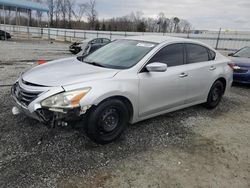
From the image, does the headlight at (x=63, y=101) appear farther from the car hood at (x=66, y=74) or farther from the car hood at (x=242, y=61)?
the car hood at (x=242, y=61)

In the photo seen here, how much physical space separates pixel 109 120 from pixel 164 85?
1.18 metres

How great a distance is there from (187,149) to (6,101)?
3.71 m

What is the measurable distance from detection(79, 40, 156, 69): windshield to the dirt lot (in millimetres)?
1135

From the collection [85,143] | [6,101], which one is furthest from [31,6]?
[85,143]

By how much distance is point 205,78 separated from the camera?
16.3ft

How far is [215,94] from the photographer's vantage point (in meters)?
5.51

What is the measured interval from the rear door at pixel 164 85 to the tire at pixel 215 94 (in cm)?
109

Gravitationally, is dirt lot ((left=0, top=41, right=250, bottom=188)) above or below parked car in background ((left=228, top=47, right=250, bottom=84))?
below

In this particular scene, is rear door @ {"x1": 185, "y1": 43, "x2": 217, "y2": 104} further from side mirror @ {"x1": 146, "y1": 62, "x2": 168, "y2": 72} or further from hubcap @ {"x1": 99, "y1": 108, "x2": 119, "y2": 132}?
hubcap @ {"x1": 99, "y1": 108, "x2": 119, "y2": 132}

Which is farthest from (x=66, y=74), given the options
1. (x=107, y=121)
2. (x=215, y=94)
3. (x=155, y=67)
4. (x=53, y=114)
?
(x=215, y=94)

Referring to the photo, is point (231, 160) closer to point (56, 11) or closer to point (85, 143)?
point (85, 143)

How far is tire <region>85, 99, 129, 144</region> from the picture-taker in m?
3.26

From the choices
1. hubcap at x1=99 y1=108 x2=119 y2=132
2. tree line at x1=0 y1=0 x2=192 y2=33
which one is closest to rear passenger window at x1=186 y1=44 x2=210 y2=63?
hubcap at x1=99 y1=108 x2=119 y2=132

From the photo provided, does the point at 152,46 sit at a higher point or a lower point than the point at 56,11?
lower
